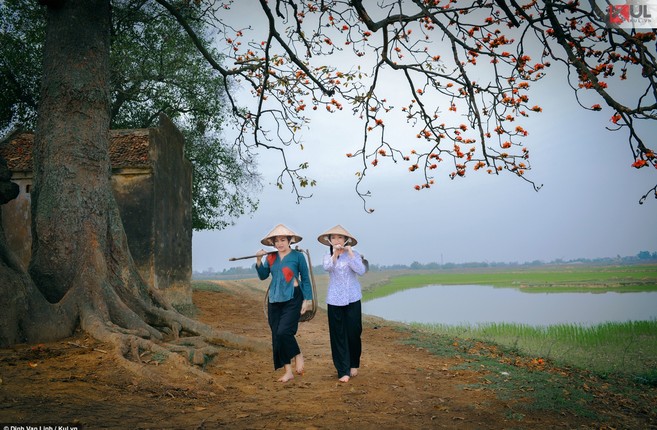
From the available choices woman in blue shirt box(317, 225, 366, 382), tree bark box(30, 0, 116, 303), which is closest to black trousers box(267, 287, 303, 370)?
woman in blue shirt box(317, 225, 366, 382)

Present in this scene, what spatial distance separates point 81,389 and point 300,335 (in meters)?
7.11

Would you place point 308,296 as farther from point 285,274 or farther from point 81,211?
point 81,211

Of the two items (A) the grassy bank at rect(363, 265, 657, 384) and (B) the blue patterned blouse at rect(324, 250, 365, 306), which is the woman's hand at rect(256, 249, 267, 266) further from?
(A) the grassy bank at rect(363, 265, 657, 384)

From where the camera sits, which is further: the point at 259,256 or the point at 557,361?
the point at 557,361

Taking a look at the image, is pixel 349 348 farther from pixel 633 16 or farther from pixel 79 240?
pixel 633 16

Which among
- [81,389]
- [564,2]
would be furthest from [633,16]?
[81,389]

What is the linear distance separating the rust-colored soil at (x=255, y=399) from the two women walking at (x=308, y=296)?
1.23ft

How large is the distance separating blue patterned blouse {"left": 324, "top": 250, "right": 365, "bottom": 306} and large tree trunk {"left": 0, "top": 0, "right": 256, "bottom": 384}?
2378 mm

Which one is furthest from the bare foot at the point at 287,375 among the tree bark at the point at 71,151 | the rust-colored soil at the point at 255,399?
the tree bark at the point at 71,151

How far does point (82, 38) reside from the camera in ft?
30.0

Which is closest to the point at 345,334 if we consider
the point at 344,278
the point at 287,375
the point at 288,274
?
the point at 344,278

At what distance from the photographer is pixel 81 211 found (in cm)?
874

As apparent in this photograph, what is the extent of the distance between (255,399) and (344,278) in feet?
7.06

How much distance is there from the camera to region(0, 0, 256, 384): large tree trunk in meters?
8.29
